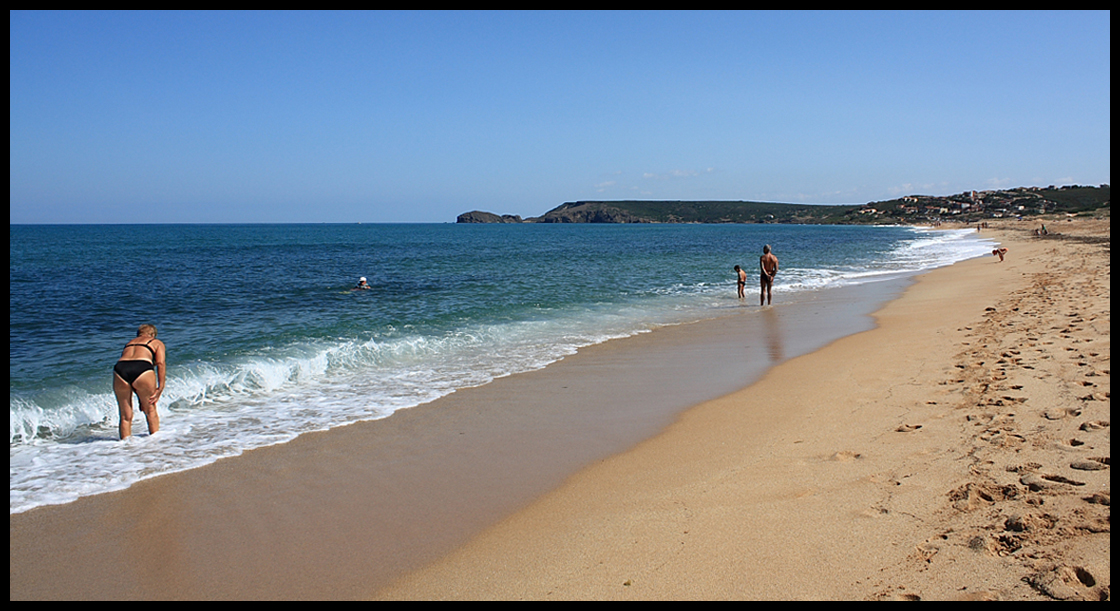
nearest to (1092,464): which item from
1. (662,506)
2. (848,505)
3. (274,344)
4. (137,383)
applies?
(848,505)

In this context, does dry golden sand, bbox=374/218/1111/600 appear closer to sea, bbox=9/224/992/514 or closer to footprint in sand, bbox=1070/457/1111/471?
footprint in sand, bbox=1070/457/1111/471

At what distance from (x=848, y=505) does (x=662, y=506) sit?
121cm

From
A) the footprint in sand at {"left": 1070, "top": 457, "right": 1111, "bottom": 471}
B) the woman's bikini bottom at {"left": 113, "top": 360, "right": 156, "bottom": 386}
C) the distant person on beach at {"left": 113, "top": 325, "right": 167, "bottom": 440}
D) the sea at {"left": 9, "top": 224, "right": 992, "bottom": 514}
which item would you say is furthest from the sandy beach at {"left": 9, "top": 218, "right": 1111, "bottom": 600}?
the woman's bikini bottom at {"left": 113, "top": 360, "right": 156, "bottom": 386}

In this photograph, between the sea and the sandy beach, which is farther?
the sea

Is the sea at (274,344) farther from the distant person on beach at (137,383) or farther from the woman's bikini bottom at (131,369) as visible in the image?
the woman's bikini bottom at (131,369)

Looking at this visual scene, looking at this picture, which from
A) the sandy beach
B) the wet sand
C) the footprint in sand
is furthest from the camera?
the footprint in sand

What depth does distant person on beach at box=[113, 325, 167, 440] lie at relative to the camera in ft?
21.4

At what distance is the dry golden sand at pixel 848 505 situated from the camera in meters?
3.19

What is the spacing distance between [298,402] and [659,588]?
19.9ft

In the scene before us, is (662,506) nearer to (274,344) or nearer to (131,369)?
(131,369)

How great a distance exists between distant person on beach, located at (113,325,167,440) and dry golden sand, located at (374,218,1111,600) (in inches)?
179

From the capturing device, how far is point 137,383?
6539 millimetres

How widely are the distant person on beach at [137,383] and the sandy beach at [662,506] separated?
1533 millimetres

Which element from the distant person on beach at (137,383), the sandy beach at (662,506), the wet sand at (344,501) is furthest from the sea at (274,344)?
the sandy beach at (662,506)
